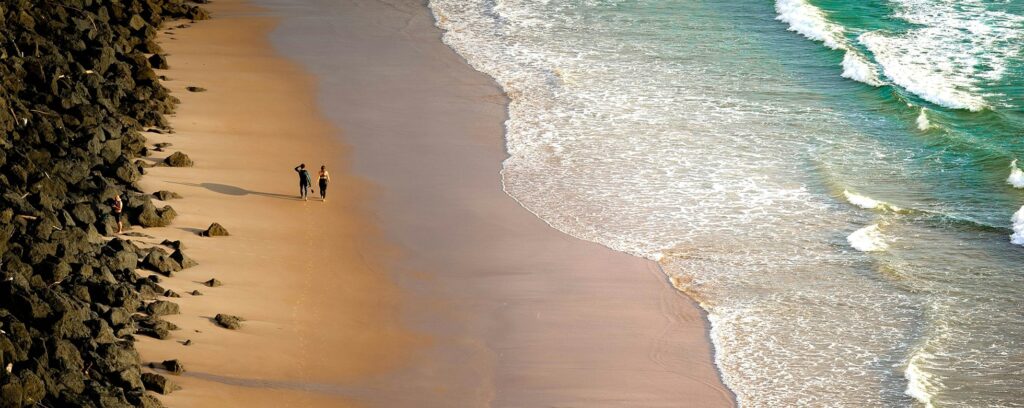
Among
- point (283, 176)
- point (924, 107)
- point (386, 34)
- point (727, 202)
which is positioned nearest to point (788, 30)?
point (924, 107)

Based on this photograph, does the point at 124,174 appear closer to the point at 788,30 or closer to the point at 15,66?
the point at 15,66

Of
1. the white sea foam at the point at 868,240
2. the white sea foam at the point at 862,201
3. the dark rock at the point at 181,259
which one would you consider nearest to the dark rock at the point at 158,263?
the dark rock at the point at 181,259

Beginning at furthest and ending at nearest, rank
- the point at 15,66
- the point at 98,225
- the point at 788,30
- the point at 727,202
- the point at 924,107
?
1. the point at 788,30
2. the point at 924,107
3. the point at 15,66
4. the point at 727,202
5. the point at 98,225

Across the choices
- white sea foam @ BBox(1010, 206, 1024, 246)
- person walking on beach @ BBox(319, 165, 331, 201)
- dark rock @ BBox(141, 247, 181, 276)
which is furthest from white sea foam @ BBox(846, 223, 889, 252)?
dark rock @ BBox(141, 247, 181, 276)

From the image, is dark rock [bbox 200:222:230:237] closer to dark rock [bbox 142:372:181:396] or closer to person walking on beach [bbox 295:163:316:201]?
person walking on beach [bbox 295:163:316:201]

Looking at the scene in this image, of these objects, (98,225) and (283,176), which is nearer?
(98,225)

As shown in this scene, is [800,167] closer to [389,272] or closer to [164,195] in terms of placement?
[389,272]

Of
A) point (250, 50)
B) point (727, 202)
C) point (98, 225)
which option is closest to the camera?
point (98, 225)

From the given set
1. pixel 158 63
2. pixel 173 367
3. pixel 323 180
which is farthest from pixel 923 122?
pixel 173 367
